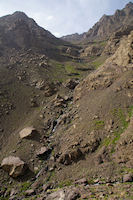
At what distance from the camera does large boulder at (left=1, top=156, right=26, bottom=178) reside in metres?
25.3

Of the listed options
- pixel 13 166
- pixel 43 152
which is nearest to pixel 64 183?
pixel 43 152

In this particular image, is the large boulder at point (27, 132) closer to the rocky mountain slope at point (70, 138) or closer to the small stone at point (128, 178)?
the rocky mountain slope at point (70, 138)

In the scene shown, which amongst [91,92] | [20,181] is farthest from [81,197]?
[91,92]

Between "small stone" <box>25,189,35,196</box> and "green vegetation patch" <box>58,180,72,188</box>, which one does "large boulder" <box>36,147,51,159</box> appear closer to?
"small stone" <box>25,189,35,196</box>

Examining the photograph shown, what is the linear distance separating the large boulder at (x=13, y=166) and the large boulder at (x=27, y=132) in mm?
6817

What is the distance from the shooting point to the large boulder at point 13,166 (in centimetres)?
2530

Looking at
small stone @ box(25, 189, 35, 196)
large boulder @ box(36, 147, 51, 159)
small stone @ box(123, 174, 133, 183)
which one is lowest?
small stone @ box(123, 174, 133, 183)

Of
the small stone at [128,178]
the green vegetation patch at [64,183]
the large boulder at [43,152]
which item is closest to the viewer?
the small stone at [128,178]

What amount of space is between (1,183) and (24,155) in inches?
239

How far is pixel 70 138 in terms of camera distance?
3002 centimetres

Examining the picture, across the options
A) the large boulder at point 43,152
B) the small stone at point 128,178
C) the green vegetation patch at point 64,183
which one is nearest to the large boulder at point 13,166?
the large boulder at point 43,152

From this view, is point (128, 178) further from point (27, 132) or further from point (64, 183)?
point (27, 132)

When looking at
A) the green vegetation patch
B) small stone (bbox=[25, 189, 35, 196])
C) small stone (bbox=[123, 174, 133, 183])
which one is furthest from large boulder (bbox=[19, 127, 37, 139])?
small stone (bbox=[123, 174, 133, 183])

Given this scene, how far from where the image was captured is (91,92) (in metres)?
44.1
